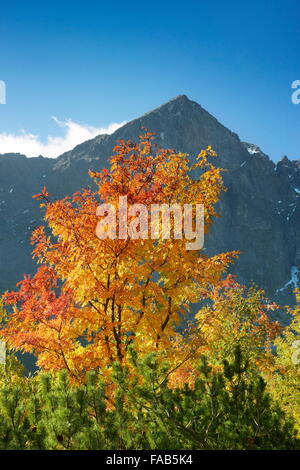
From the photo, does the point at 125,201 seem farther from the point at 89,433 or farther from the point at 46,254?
the point at 89,433

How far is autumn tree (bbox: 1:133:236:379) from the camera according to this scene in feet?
25.3

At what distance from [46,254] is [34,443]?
4.25m

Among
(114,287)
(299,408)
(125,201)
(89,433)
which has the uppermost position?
(125,201)

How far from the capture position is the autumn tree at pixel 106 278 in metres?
7.70

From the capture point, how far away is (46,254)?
8.25 meters

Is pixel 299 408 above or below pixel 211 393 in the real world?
below

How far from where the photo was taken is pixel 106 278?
8047 mm

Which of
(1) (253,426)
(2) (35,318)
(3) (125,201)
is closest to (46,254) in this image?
(2) (35,318)
